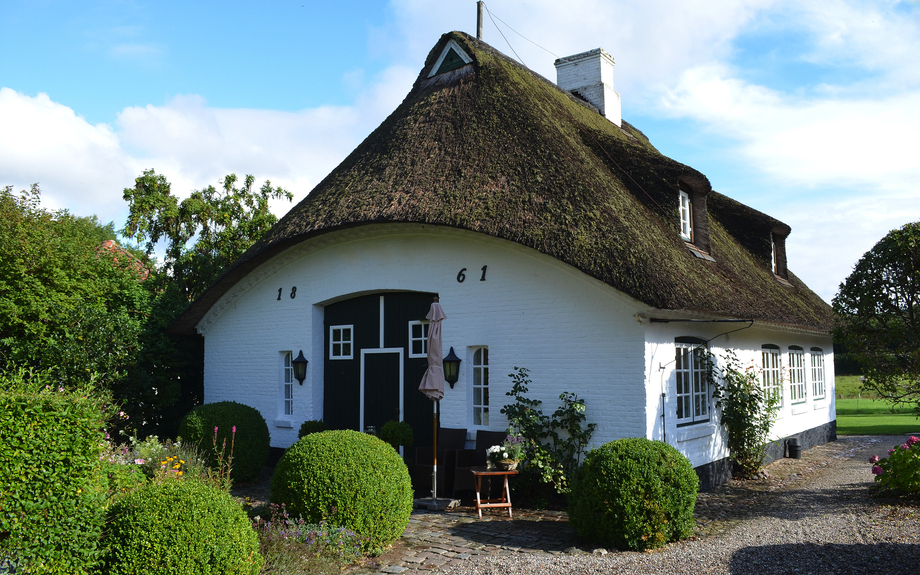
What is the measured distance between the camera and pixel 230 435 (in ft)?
35.9

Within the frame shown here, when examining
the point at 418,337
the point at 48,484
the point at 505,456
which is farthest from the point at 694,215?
the point at 48,484

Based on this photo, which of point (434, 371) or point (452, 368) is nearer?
point (434, 371)

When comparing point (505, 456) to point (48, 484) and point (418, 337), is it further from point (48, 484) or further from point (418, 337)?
point (48, 484)

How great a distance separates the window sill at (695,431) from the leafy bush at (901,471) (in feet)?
7.24

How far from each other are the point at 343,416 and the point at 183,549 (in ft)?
22.7

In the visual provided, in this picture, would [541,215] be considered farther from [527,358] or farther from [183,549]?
[183,549]

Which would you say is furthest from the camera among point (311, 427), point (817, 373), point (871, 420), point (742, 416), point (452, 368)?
point (871, 420)

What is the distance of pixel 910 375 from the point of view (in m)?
8.98

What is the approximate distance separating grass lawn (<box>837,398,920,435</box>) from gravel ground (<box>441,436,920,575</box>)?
7912mm

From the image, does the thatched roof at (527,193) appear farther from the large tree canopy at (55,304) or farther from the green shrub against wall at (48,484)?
the green shrub against wall at (48,484)

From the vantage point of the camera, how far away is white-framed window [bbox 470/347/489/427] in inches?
403

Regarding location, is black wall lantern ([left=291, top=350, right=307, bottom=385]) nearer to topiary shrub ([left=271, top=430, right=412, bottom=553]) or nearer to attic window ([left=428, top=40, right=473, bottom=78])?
topiary shrub ([left=271, top=430, right=412, bottom=553])

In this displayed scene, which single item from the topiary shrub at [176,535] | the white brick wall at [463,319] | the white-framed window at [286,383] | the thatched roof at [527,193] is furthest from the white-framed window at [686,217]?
the topiary shrub at [176,535]

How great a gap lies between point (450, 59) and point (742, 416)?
8.37m
